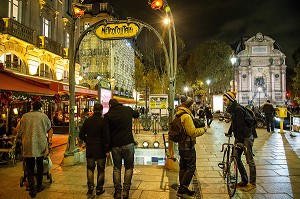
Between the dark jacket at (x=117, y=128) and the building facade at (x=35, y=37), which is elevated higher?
the building facade at (x=35, y=37)

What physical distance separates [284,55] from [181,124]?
63.7 m

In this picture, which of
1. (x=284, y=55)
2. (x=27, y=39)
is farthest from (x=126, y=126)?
(x=284, y=55)

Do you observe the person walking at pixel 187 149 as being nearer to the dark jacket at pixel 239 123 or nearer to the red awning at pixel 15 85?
the dark jacket at pixel 239 123

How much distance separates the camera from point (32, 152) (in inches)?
219

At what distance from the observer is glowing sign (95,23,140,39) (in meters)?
7.91

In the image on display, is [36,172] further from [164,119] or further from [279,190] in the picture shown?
[164,119]

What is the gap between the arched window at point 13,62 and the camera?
1652cm

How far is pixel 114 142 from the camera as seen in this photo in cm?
529

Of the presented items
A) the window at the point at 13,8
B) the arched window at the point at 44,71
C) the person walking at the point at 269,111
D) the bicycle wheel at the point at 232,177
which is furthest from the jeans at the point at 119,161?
the arched window at the point at 44,71

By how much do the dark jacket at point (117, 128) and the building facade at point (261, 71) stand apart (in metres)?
59.4

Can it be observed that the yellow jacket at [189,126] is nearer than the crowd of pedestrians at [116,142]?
Yes

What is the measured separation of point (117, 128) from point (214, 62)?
4277 centimetres

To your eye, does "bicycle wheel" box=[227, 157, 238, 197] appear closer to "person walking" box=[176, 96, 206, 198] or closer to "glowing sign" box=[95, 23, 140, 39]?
"person walking" box=[176, 96, 206, 198]

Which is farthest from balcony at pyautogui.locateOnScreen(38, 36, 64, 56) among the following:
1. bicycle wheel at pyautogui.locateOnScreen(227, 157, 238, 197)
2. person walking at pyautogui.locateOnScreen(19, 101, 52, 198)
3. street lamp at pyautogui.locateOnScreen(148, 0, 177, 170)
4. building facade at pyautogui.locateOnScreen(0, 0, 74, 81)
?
bicycle wheel at pyautogui.locateOnScreen(227, 157, 238, 197)
